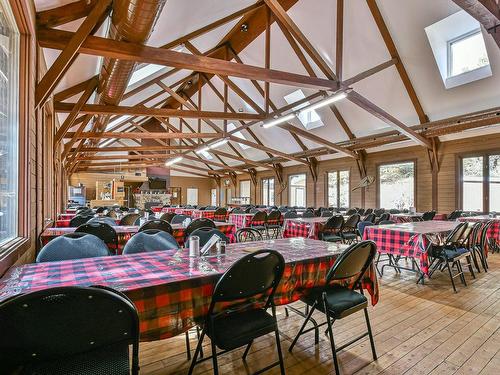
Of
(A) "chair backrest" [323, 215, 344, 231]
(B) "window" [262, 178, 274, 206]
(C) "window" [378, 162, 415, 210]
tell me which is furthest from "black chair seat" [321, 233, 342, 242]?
(B) "window" [262, 178, 274, 206]

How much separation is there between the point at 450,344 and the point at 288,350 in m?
1.33

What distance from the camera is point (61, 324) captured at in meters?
0.96

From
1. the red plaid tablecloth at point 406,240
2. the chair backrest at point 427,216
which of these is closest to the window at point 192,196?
the chair backrest at point 427,216

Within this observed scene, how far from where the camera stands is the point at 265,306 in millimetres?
1854

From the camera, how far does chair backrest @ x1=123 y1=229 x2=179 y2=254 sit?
95.5 inches

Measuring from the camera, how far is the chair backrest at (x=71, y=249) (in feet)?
6.94

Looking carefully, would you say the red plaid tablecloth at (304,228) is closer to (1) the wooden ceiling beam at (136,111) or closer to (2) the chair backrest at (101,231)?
(1) the wooden ceiling beam at (136,111)

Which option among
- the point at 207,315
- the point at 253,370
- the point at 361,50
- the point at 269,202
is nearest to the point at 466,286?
the point at 253,370

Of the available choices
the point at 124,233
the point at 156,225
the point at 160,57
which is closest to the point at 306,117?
the point at 160,57

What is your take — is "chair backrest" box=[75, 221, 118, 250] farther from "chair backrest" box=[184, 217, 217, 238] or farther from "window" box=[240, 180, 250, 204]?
"window" box=[240, 180, 250, 204]

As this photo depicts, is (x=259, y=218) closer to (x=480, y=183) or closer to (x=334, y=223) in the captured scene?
(x=334, y=223)

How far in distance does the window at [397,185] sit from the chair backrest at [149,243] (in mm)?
7957

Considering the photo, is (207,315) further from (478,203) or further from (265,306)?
(478,203)

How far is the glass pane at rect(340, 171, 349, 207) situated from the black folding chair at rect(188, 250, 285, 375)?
961cm
